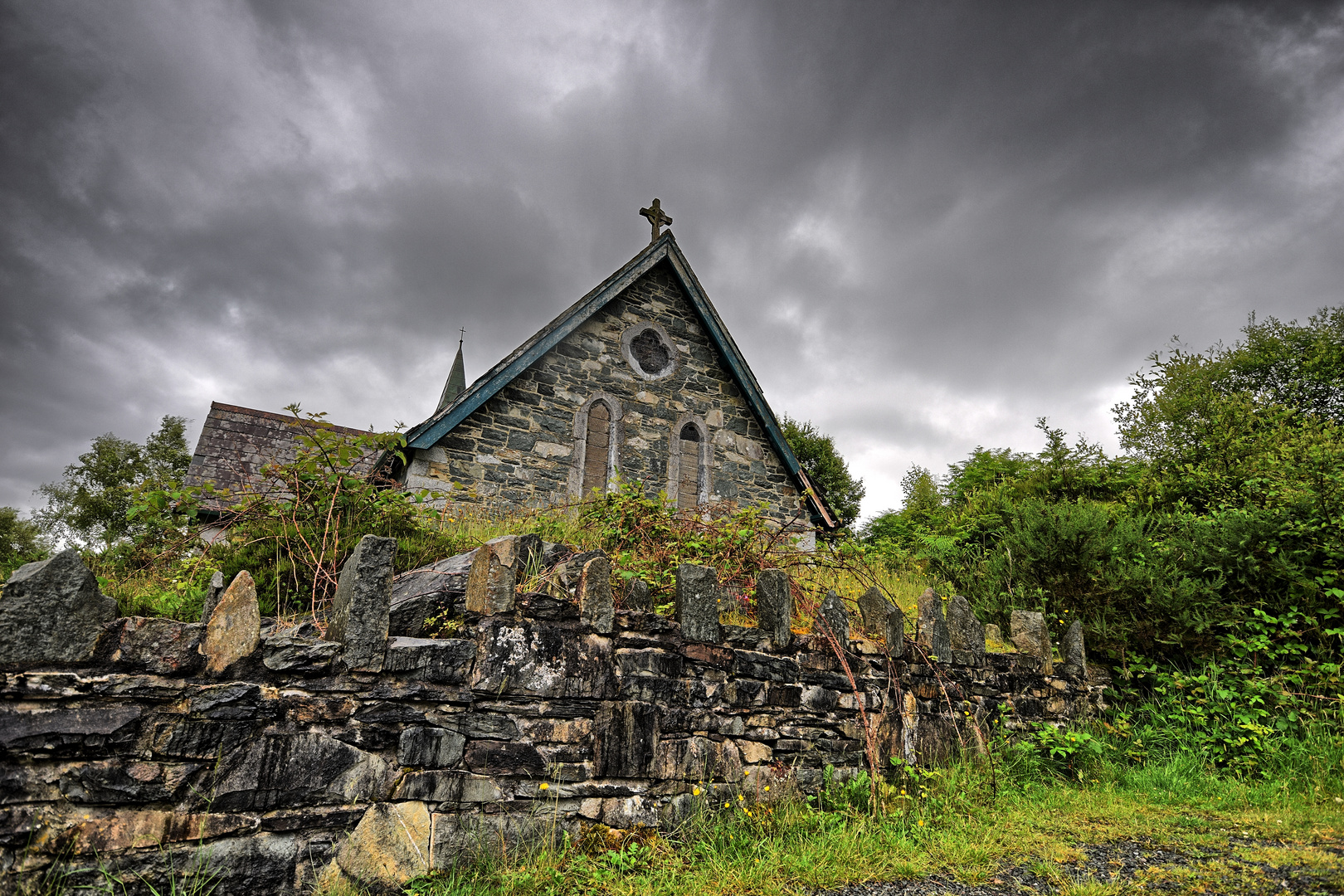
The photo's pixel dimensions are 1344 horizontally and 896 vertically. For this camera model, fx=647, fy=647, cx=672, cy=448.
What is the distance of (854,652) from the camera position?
4.67 metres

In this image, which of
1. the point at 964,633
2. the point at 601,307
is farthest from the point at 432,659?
the point at 601,307

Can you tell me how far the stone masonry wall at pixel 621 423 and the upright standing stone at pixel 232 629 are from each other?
6.17 meters

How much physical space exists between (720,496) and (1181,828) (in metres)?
7.49

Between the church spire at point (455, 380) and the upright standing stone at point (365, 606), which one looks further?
the church spire at point (455, 380)

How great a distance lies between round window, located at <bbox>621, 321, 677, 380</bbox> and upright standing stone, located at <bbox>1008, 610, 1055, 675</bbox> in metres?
6.90

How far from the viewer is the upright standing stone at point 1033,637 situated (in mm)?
5844

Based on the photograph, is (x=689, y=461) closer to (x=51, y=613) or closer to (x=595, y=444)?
(x=595, y=444)

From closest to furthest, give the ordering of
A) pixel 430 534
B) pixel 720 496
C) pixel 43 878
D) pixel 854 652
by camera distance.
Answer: pixel 43 878 < pixel 854 652 < pixel 430 534 < pixel 720 496

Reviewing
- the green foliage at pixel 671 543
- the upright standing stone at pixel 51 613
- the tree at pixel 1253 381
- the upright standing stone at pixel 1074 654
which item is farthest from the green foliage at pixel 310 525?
the tree at pixel 1253 381

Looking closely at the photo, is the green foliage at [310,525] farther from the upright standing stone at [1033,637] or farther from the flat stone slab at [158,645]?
the upright standing stone at [1033,637]

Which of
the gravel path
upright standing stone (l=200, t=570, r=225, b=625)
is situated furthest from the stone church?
the gravel path

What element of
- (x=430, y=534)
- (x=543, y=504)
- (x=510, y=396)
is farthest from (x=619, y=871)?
(x=510, y=396)

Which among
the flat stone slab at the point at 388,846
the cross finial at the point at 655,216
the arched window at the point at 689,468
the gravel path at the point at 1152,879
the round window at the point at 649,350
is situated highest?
the cross finial at the point at 655,216

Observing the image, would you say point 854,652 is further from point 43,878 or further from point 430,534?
point 43,878
